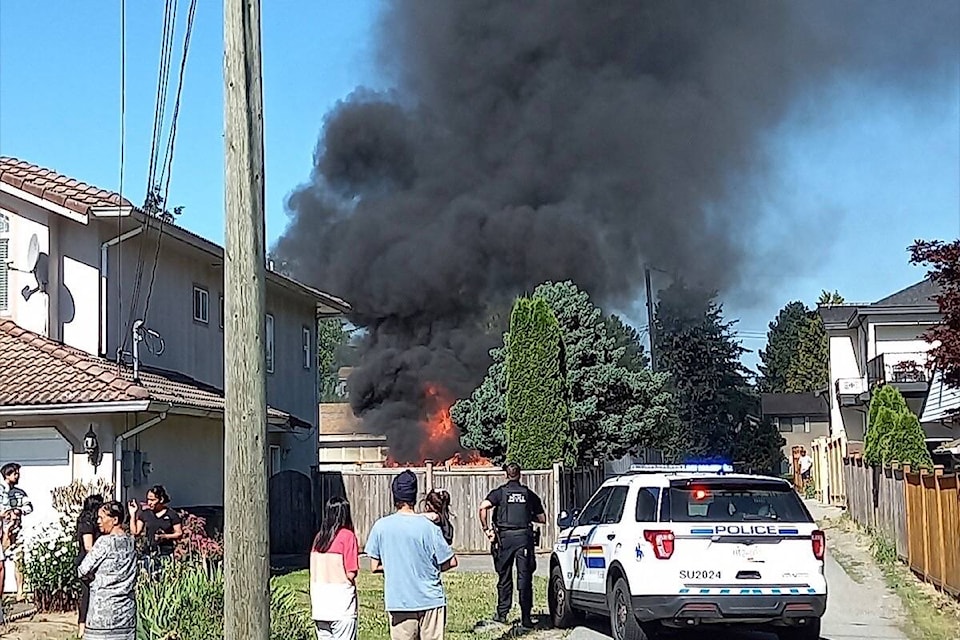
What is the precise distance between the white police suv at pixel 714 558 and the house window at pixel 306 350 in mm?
15292

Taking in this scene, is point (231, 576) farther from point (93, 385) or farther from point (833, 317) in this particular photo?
point (833, 317)

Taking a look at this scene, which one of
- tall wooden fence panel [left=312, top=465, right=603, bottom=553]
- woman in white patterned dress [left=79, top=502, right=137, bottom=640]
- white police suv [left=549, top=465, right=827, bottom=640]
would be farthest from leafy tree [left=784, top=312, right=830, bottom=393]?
woman in white patterned dress [left=79, top=502, right=137, bottom=640]

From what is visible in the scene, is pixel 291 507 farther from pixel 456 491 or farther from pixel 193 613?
pixel 193 613

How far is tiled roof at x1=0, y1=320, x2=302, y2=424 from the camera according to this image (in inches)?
588

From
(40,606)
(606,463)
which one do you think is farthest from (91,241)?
(606,463)

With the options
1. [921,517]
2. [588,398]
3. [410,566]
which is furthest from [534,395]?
[410,566]

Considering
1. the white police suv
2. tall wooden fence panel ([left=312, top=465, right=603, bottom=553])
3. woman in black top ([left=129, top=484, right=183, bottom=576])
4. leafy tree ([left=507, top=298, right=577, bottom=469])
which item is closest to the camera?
the white police suv

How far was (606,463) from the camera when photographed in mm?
28141

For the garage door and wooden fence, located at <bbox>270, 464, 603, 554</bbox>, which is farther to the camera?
wooden fence, located at <bbox>270, 464, 603, 554</bbox>

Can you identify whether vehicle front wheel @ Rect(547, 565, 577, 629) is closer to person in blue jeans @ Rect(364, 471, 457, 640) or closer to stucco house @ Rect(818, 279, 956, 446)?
person in blue jeans @ Rect(364, 471, 457, 640)

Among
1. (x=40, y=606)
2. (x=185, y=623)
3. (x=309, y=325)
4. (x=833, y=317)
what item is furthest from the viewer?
(x=833, y=317)

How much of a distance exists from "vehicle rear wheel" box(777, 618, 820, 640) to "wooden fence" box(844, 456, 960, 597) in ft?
11.1

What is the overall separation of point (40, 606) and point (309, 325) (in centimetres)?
1279

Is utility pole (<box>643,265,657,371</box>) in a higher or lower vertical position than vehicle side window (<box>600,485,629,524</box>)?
higher
